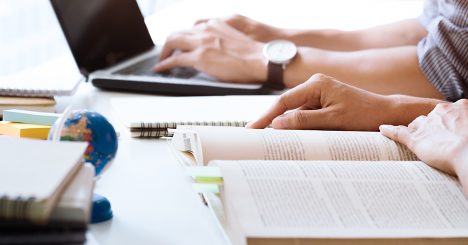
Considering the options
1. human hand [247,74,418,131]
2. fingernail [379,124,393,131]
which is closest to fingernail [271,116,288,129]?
human hand [247,74,418,131]

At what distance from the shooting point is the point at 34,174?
0.55 meters

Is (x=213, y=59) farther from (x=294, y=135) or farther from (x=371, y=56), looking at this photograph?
(x=294, y=135)

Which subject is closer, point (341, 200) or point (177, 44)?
point (341, 200)

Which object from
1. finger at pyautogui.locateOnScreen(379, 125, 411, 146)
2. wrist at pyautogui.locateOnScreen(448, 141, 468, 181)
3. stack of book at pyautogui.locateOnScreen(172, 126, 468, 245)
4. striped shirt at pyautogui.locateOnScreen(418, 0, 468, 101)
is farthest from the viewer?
striped shirt at pyautogui.locateOnScreen(418, 0, 468, 101)

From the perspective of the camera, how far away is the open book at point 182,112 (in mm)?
1065

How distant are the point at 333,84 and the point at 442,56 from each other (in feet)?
1.17

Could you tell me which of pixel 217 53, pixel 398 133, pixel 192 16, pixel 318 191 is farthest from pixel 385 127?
pixel 192 16

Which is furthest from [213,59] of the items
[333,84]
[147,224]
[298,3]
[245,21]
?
[298,3]

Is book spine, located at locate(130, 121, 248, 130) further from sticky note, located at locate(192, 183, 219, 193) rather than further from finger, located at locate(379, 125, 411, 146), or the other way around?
sticky note, located at locate(192, 183, 219, 193)

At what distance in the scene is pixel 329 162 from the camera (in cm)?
81

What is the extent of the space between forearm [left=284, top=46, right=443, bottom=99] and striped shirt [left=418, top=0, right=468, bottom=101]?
0.06 feet

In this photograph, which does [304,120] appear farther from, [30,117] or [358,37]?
[358,37]

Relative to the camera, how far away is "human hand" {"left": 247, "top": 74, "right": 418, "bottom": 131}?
3.30ft

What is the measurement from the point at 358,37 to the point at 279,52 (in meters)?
0.32
